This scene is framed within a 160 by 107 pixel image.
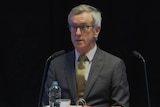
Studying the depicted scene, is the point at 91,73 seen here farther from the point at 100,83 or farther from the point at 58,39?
the point at 58,39

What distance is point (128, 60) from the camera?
12.5 ft

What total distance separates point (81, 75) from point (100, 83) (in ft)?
0.56

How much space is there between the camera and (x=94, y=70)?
2904mm

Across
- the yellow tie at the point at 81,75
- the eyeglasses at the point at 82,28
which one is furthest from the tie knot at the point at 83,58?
the eyeglasses at the point at 82,28

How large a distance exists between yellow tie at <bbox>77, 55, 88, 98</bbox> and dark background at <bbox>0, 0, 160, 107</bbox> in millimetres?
898

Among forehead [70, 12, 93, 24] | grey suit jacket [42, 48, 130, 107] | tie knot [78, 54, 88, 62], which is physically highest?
forehead [70, 12, 93, 24]

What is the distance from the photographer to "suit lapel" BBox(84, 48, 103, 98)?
112 inches

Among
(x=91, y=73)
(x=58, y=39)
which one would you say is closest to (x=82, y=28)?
(x=91, y=73)

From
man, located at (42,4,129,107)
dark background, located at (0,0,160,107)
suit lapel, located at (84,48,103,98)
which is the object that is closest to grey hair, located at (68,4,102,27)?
man, located at (42,4,129,107)

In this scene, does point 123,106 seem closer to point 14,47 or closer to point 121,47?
point 121,47

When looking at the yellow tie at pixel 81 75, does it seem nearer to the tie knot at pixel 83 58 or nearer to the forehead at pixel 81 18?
the tie knot at pixel 83 58

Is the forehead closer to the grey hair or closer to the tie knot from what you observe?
the grey hair

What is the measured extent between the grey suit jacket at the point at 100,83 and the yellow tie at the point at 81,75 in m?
0.04

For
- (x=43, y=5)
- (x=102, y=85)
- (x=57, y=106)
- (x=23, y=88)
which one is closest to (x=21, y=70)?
(x=23, y=88)
